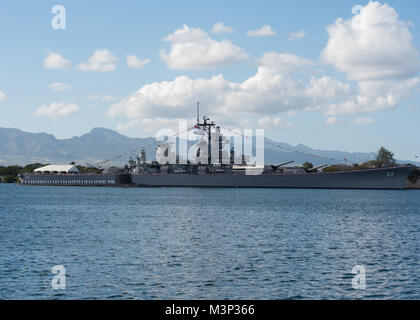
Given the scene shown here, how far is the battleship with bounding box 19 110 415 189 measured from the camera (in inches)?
5468

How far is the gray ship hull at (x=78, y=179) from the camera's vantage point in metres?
173

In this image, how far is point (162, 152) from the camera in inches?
6959

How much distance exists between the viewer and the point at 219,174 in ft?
492

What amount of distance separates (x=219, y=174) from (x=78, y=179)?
205 feet

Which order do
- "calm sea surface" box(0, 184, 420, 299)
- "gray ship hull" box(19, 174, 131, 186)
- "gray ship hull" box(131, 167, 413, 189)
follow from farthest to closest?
"gray ship hull" box(19, 174, 131, 186) < "gray ship hull" box(131, 167, 413, 189) < "calm sea surface" box(0, 184, 420, 299)

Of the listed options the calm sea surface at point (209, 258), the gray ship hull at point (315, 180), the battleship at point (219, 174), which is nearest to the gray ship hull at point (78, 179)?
the battleship at point (219, 174)

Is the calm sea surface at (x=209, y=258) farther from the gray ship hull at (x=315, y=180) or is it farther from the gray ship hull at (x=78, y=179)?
the gray ship hull at (x=78, y=179)

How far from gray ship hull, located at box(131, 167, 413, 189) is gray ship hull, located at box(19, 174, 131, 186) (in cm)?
2735

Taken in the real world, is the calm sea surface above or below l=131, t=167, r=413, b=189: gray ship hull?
below

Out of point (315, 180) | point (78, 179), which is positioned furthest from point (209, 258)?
point (78, 179)

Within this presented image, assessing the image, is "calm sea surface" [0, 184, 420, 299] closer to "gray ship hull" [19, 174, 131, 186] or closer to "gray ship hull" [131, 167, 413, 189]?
"gray ship hull" [131, 167, 413, 189]

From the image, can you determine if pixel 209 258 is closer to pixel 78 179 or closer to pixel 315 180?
pixel 315 180

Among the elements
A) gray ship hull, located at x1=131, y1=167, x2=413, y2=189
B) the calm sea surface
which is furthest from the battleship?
the calm sea surface
